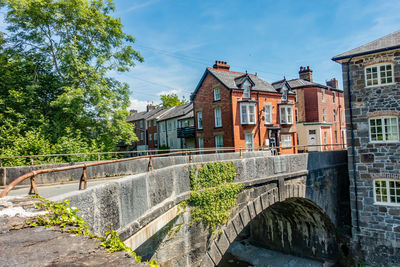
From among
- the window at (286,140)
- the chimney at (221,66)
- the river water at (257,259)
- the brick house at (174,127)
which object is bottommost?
the river water at (257,259)

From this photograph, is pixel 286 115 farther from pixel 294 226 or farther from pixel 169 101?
pixel 169 101

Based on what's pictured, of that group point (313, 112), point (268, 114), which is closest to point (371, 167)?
point (268, 114)

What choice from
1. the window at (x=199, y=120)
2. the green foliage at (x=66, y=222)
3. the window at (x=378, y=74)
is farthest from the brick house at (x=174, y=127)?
the green foliage at (x=66, y=222)

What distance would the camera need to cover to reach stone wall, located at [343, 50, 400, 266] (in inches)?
538

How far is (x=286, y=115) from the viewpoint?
2633 centimetres

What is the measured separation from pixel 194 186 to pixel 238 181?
2112 mm

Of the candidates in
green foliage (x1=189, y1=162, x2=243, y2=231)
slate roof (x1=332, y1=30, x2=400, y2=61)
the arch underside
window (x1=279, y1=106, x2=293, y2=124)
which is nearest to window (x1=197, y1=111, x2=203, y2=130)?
window (x1=279, y1=106, x2=293, y2=124)

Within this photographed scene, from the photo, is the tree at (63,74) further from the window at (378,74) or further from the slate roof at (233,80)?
the window at (378,74)

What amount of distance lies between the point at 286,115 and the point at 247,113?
5.27 meters

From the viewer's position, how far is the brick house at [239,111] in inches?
924

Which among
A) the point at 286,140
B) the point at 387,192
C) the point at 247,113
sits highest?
the point at 247,113

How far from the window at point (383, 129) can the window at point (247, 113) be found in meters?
10.5

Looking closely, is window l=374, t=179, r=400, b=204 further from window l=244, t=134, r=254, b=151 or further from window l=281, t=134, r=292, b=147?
window l=281, t=134, r=292, b=147

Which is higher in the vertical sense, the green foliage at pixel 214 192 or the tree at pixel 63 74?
the tree at pixel 63 74
